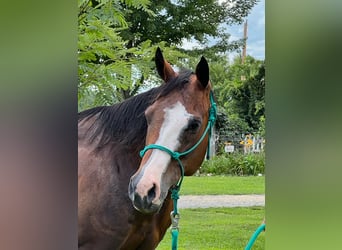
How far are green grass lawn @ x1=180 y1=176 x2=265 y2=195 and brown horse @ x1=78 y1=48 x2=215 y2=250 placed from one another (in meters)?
0.06

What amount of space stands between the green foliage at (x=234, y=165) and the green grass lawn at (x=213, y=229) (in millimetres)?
128

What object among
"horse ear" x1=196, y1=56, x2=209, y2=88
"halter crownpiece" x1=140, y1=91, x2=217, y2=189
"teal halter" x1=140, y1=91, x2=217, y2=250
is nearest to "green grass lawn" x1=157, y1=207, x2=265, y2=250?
"teal halter" x1=140, y1=91, x2=217, y2=250

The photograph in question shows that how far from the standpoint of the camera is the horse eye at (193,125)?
3.88 feet

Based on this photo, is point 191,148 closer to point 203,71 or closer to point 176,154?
point 176,154

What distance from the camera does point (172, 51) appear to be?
1347mm

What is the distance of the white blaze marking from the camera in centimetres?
110

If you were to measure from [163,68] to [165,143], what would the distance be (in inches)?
11.2

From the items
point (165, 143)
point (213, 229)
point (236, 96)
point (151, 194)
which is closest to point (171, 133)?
point (165, 143)

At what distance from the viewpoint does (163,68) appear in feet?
4.23

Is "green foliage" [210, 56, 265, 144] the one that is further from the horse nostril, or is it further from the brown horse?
the horse nostril

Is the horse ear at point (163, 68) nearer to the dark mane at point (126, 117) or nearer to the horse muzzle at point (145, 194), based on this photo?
the dark mane at point (126, 117)
